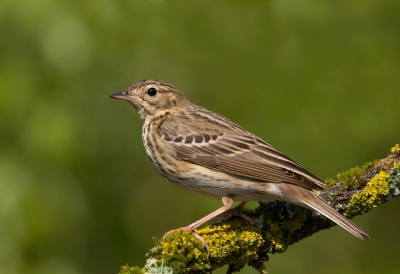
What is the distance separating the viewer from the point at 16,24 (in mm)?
7301

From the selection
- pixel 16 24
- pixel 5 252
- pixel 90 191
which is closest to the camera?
pixel 5 252

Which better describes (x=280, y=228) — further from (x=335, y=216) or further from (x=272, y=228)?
(x=335, y=216)

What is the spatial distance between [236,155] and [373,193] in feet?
5.15

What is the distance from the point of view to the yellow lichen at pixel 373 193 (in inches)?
221

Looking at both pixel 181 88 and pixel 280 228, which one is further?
pixel 181 88

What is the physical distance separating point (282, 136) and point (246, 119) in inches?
22.7

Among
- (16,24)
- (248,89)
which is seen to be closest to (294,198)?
(248,89)

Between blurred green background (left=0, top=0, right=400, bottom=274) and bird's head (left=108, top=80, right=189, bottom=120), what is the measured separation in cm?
66

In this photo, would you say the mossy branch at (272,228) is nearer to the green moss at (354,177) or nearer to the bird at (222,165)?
the green moss at (354,177)

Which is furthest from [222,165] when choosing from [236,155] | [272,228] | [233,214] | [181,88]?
[181,88]

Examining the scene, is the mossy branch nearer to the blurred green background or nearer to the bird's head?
the bird's head

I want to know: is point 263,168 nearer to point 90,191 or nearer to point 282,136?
point 282,136

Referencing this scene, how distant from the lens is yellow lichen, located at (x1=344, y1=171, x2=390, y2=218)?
5.61 m

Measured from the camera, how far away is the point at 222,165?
648cm
